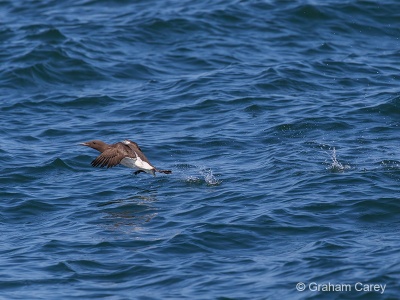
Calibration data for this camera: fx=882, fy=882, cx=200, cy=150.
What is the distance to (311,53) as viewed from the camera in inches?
763

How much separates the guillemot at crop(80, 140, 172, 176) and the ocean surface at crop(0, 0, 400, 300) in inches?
14.0

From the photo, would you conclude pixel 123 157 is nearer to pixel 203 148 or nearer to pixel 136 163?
pixel 136 163

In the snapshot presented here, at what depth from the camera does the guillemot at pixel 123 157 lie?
510 inches

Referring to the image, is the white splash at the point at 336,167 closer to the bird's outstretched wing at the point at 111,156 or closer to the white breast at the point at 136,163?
the white breast at the point at 136,163

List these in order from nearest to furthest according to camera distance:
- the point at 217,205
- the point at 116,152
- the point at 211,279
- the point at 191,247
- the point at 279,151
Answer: the point at 211,279 → the point at 191,247 → the point at 217,205 → the point at 116,152 → the point at 279,151

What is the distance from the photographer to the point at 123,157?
1314 cm

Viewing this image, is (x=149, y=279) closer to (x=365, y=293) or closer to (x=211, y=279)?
(x=211, y=279)

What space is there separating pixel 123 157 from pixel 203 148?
2.14 metres

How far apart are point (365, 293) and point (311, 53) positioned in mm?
10927

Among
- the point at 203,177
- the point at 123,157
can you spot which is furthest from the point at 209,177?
the point at 123,157

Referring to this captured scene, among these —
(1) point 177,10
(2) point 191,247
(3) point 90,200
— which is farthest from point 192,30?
(2) point 191,247

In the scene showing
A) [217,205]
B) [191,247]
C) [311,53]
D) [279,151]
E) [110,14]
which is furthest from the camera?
[110,14]

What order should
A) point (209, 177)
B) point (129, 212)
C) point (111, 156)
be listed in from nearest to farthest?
point (129, 212) < point (111, 156) < point (209, 177)

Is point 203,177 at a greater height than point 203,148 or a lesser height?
greater
